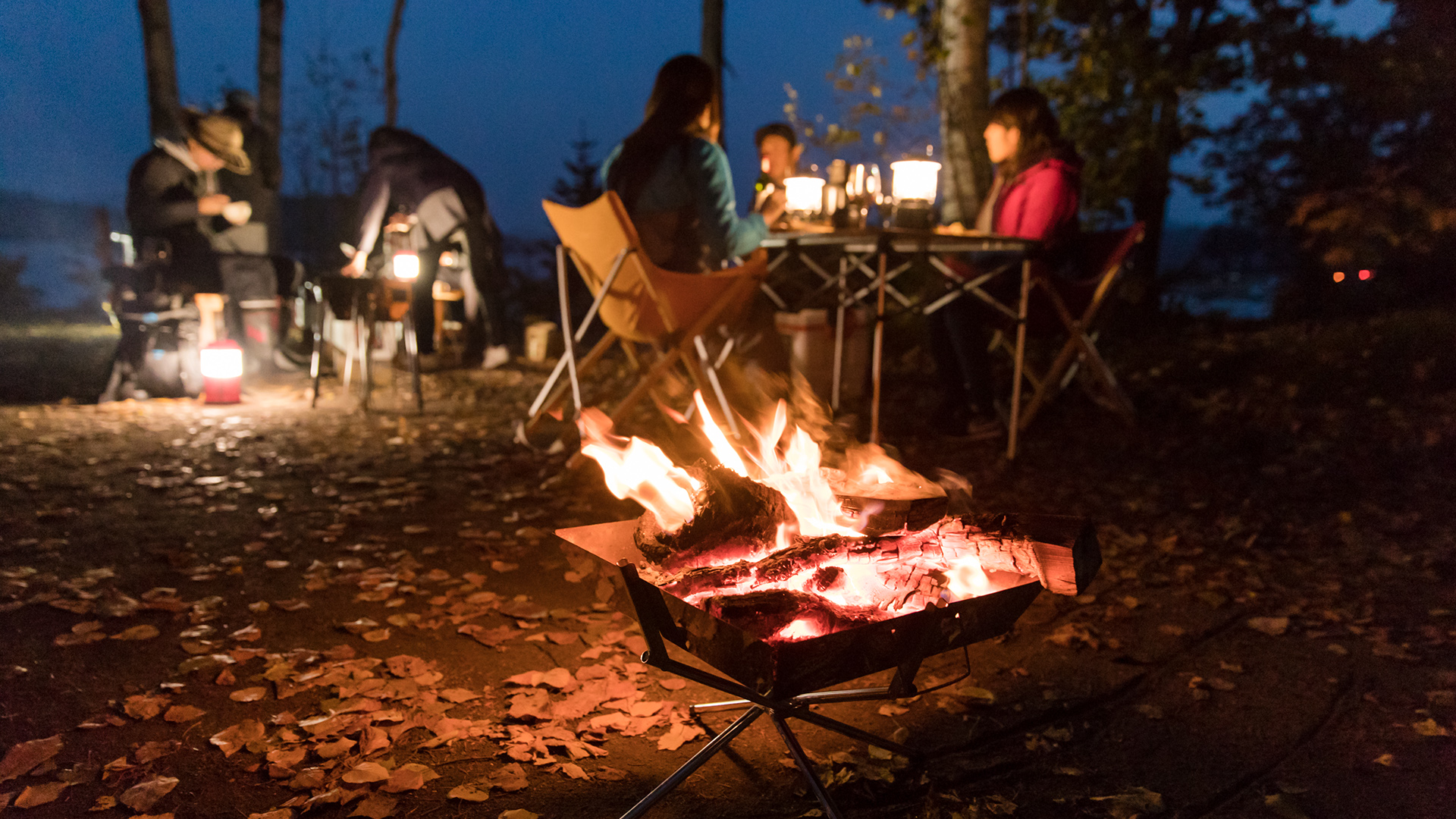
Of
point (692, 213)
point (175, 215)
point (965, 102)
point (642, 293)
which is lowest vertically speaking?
point (642, 293)

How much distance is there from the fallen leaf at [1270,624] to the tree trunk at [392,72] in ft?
41.1

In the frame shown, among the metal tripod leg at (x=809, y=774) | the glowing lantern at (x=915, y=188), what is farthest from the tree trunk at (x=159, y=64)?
the metal tripod leg at (x=809, y=774)

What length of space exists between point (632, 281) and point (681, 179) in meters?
0.53

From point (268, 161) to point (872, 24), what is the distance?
642 centimetres

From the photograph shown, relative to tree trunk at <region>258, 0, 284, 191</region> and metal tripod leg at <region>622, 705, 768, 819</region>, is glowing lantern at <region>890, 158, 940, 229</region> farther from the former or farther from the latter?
tree trunk at <region>258, 0, 284, 191</region>

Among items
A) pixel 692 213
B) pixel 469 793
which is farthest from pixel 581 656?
pixel 692 213

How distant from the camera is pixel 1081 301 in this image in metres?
4.35

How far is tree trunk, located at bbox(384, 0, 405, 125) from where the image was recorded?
1255cm

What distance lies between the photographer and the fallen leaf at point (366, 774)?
1606 millimetres

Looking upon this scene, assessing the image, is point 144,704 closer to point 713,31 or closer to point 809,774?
point 809,774

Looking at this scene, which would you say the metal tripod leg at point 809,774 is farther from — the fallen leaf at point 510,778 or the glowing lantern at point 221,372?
the glowing lantern at point 221,372

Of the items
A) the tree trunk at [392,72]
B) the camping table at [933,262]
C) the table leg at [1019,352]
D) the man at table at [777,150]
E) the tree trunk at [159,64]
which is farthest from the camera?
the tree trunk at [392,72]

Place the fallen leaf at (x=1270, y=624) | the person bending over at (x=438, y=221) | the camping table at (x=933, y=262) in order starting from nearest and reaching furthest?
the fallen leaf at (x=1270, y=624)
the camping table at (x=933, y=262)
the person bending over at (x=438, y=221)

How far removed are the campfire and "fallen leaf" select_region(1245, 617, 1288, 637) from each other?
4.36 feet
